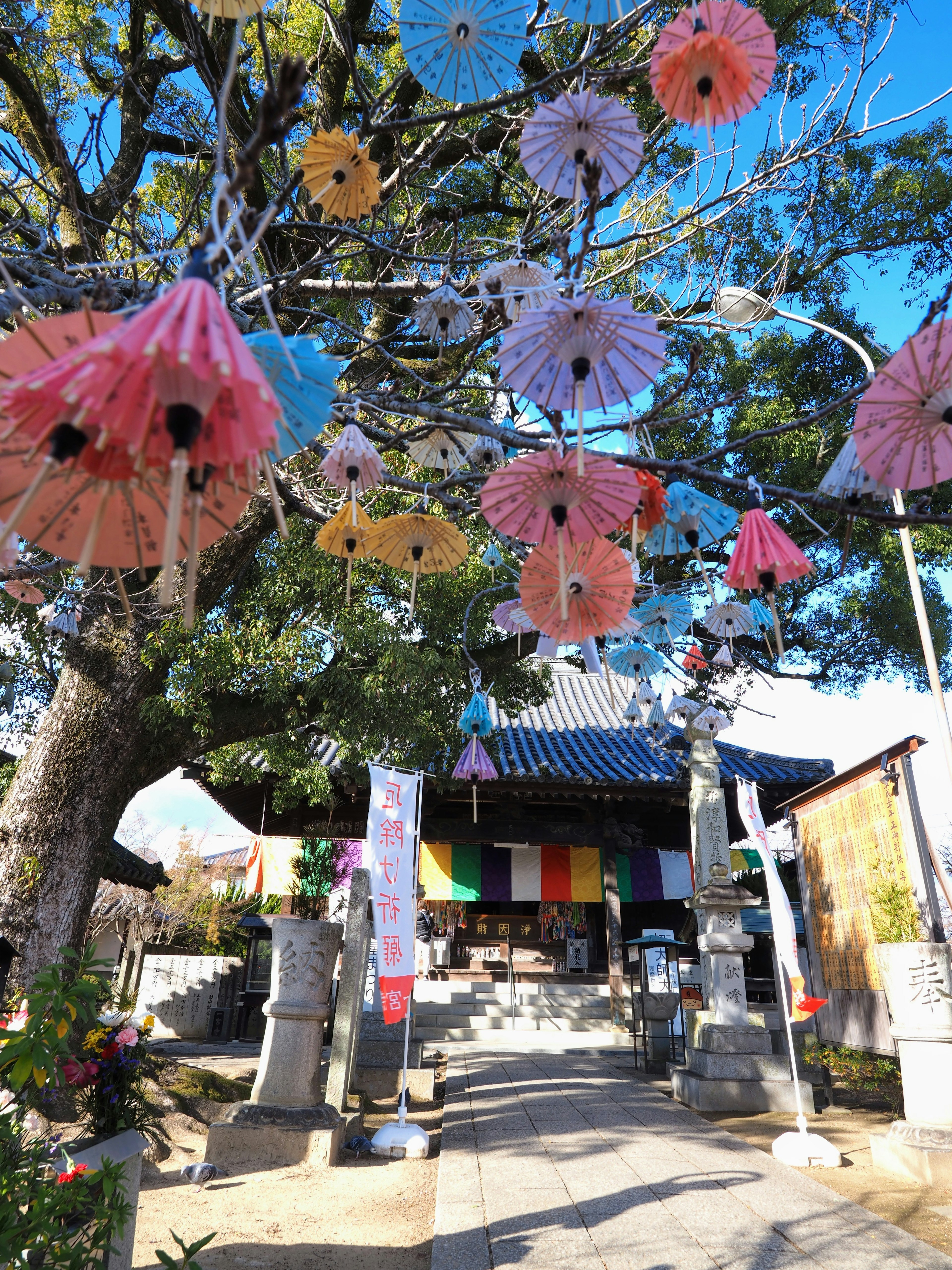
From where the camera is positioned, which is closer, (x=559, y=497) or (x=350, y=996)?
(x=559, y=497)

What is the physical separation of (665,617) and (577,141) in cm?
237

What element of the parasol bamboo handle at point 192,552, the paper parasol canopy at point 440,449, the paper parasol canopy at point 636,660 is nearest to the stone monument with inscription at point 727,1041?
the paper parasol canopy at point 636,660

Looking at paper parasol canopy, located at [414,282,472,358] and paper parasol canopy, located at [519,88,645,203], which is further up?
paper parasol canopy, located at [414,282,472,358]

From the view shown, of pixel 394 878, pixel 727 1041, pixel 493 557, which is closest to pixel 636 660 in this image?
pixel 493 557

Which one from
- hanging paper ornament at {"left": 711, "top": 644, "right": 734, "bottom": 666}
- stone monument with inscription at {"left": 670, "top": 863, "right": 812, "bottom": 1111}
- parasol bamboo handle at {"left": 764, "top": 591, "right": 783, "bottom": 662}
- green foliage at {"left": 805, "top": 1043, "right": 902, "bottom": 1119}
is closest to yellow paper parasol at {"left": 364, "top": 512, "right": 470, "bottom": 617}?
parasol bamboo handle at {"left": 764, "top": 591, "right": 783, "bottom": 662}

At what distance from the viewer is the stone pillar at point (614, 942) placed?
47.1 feet

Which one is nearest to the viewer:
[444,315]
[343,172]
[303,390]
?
[303,390]

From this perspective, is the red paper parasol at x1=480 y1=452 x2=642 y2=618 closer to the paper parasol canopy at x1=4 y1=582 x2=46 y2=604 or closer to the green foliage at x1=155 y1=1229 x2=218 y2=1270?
the green foliage at x1=155 y1=1229 x2=218 y2=1270

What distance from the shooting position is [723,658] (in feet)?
25.3

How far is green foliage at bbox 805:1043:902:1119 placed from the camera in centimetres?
713

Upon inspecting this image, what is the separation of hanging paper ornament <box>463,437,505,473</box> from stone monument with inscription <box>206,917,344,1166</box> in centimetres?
485

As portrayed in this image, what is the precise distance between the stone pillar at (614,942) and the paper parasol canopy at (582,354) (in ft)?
45.4

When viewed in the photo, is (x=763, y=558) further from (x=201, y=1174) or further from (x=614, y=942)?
(x=614, y=942)

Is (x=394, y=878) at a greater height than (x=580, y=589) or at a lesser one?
lesser
